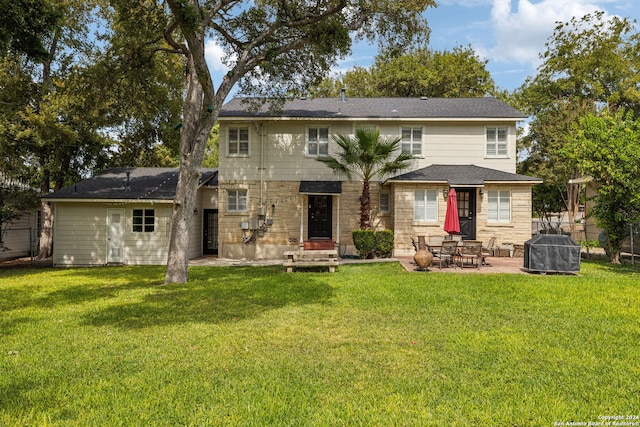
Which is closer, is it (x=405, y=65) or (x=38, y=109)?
(x=38, y=109)

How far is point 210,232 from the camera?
67.6ft

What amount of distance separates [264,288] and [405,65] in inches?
1063

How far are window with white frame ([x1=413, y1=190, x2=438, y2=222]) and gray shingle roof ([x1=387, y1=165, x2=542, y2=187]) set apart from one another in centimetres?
70

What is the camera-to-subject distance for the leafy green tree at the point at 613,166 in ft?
44.1

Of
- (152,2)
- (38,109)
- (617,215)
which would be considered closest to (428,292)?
(617,215)

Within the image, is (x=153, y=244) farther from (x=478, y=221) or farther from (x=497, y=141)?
(x=497, y=141)

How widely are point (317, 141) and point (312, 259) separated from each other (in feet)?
23.2

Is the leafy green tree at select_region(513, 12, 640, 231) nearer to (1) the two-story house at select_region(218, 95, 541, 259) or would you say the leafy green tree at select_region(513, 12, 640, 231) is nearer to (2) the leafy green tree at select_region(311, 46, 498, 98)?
(2) the leafy green tree at select_region(311, 46, 498, 98)

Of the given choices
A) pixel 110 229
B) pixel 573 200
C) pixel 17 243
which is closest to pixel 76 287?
pixel 110 229

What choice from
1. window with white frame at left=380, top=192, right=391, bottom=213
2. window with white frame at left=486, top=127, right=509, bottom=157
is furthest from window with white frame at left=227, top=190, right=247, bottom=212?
window with white frame at left=486, top=127, right=509, bottom=157

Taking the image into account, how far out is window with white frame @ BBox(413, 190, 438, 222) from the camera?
16.8m

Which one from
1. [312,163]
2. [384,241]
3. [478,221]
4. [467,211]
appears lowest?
[384,241]

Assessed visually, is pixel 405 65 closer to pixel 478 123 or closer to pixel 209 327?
pixel 478 123

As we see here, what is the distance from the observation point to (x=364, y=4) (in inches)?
533
